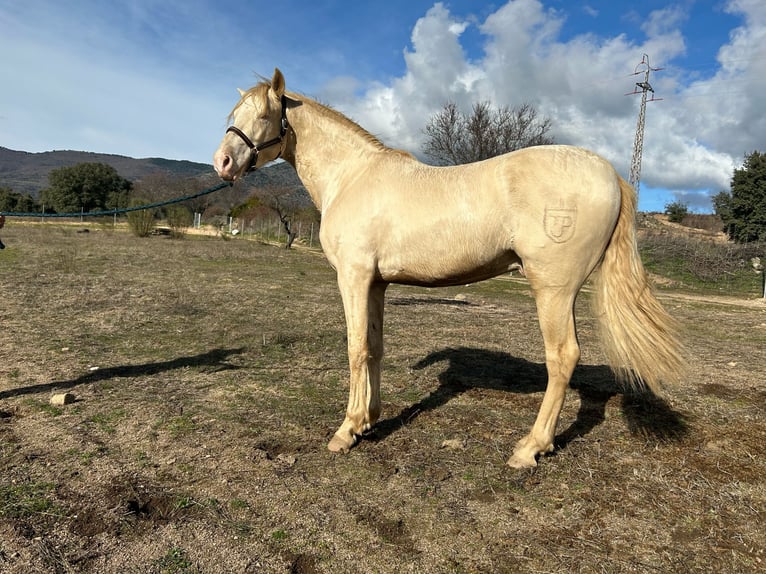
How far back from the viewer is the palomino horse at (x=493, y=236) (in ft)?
9.91

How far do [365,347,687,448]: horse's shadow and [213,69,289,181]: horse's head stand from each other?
2403 mm

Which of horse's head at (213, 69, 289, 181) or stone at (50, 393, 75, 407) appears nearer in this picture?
horse's head at (213, 69, 289, 181)

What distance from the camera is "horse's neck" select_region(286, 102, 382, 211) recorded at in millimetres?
3803

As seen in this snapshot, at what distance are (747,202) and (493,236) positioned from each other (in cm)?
3589

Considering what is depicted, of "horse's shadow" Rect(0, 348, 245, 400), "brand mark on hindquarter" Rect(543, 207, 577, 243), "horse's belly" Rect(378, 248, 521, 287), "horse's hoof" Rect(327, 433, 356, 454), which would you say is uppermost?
"brand mark on hindquarter" Rect(543, 207, 577, 243)

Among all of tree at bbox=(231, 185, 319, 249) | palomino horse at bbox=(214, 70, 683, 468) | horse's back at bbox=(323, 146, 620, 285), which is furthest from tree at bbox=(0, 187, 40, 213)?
horse's back at bbox=(323, 146, 620, 285)

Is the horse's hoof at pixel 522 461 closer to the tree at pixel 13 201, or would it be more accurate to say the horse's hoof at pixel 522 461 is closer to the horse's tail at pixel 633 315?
the horse's tail at pixel 633 315

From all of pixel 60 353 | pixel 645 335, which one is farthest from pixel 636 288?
pixel 60 353

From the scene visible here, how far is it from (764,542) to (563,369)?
1.33 metres

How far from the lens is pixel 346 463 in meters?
3.20

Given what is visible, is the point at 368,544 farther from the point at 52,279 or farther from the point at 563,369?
the point at 52,279

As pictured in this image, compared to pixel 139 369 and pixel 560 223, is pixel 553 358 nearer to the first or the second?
pixel 560 223

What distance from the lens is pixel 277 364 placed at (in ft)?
18.2

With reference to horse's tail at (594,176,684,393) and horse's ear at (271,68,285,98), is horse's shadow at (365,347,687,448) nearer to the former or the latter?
horse's tail at (594,176,684,393)
